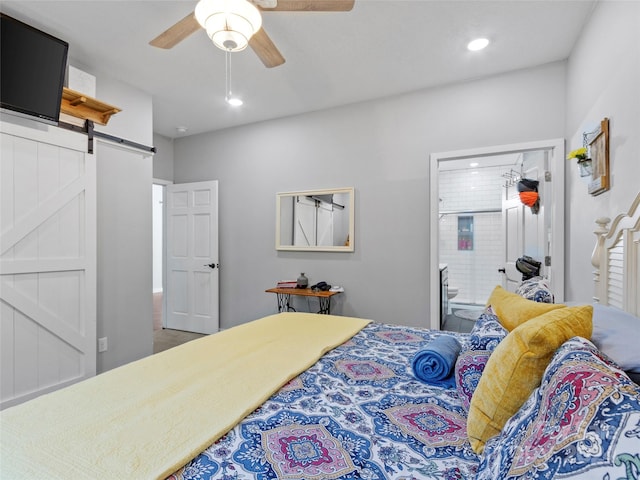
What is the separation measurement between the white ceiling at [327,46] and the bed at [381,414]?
171cm

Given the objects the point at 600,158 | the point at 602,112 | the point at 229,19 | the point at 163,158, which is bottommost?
the point at 600,158

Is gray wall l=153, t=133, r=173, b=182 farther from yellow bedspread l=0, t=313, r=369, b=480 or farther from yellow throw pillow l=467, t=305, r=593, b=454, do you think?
yellow throw pillow l=467, t=305, r=593, b=454

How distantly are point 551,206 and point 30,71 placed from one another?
4.11 m

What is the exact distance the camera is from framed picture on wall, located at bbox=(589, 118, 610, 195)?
1777mm

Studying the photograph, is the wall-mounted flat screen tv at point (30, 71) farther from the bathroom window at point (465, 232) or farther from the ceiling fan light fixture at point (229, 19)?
the bathroom window at point (465, 232)

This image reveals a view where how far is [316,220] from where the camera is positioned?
386 centimetres

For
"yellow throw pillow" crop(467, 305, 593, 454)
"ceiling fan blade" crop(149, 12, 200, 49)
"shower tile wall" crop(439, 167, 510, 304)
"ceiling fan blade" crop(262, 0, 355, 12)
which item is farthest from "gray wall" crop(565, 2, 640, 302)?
"shower tile wall" crop(439, 167, 510, 304)

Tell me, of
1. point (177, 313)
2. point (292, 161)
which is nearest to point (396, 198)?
point (292, 161)

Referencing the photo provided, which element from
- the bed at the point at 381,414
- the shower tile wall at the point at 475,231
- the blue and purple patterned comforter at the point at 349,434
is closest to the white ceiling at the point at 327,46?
the bed at the point at 381,414

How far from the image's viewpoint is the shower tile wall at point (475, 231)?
5840mm

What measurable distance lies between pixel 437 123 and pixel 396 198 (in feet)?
2.73

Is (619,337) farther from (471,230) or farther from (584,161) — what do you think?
(471,230)

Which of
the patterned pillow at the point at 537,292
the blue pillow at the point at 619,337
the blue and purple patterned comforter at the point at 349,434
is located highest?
the patterned pillow at the point at 537,292

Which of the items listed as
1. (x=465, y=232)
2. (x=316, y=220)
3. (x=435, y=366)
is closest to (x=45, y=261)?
(x=316, y=220)
